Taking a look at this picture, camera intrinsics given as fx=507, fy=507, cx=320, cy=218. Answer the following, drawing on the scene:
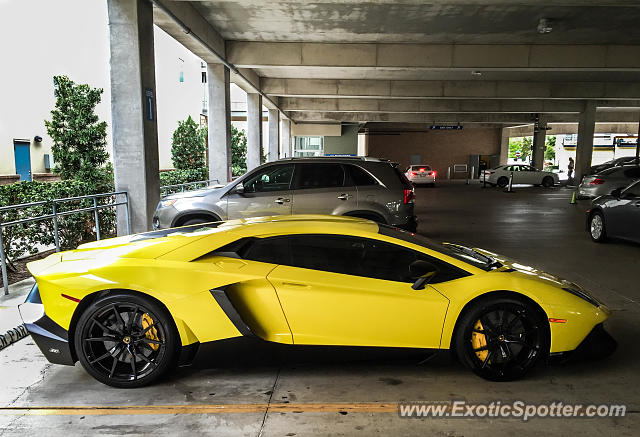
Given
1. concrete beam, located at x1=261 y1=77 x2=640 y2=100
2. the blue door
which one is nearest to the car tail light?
concrete beam, located at x1=261 y1=77 x2=640 y2=100

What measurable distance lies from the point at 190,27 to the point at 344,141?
35.0 meters

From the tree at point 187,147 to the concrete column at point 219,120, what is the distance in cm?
402

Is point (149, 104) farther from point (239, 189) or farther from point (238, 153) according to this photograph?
point (238, 153)

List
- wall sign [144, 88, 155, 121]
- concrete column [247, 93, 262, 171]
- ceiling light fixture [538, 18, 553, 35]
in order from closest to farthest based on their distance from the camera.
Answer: wall sign [144, 88, 155, 121] → ceiling light fixture [538, 18, 553, 35] → concrete column [247, 93, 262, 171]

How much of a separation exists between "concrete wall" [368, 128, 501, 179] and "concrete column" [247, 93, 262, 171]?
26759 millimetres

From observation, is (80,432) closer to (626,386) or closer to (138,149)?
(626,386)

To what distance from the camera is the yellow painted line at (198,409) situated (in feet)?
12.6

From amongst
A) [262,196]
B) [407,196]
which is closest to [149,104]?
[262,196]

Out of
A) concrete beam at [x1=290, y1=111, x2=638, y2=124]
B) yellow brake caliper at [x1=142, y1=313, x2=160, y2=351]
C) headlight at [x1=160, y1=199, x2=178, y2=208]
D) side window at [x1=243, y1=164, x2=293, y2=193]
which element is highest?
concrete beam at [x1=290, y1=111, x2=638, y2=124]

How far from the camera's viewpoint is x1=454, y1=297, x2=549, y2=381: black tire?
4297 mm

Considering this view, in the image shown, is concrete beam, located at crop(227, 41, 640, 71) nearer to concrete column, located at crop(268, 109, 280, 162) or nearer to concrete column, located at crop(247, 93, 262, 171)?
concrete column, located at crop(247, 93, 262, 171)

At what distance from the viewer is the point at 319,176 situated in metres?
9.84

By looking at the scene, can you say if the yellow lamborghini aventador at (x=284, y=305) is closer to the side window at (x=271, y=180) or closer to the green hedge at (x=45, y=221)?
the green hedge at (x=45, y=221)

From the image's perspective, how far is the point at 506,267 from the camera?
472cm
